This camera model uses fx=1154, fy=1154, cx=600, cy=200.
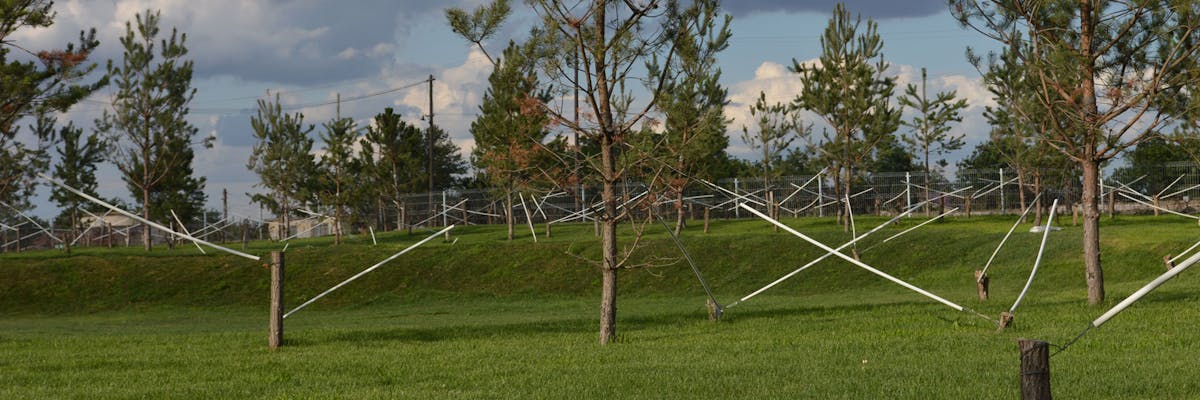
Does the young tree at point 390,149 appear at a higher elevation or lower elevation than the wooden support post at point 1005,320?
higher

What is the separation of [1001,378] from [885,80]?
30687 mm

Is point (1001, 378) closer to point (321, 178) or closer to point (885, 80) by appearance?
point (885, 80)

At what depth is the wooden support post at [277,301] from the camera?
54.6ft

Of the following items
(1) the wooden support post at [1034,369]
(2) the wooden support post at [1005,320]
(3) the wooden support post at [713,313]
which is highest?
(1) the wooden support post at [1034,369]

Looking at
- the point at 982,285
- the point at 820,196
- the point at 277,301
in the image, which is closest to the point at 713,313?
the point at 982,285

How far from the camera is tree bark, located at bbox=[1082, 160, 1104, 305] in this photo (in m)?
19.1

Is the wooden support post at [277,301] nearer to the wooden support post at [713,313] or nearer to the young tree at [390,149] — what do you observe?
the wooden support post at [713,313]

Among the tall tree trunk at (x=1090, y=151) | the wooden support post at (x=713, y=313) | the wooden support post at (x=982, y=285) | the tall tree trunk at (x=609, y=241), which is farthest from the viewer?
the wooden support post at (x=982, y=285)

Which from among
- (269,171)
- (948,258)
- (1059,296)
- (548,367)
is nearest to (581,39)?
(548,367)

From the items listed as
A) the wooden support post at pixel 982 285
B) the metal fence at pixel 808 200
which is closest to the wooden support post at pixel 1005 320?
the wooden support post at pixel 982 285

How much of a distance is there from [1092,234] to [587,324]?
8741 millimetres

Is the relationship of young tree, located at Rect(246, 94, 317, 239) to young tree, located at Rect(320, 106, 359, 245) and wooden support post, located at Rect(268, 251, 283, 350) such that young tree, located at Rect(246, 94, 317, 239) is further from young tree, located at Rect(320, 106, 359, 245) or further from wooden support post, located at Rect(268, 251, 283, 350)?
wooden support post, located at Rect(268, 251, 283, 350)

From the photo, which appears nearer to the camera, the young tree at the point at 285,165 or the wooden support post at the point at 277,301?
the wooden support post at the point at 277,301

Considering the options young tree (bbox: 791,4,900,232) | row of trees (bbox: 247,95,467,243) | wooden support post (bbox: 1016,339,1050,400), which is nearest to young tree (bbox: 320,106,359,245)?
row of trees (bbox: 247,95,467,243)
